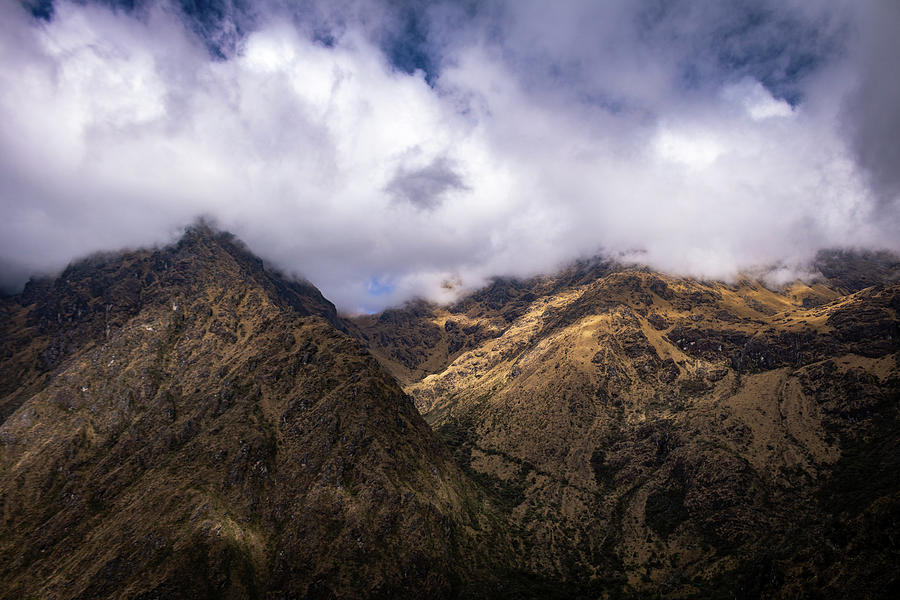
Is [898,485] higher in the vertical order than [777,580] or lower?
higher

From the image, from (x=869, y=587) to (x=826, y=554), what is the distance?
25656mm

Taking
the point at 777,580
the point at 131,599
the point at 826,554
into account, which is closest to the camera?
the point at 826,554

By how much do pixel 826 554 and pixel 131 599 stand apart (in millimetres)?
307874

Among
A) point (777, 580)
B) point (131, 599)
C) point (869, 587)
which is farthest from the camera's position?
point (131, 599)

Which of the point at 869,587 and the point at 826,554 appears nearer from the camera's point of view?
the point at 869,587

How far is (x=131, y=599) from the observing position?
19900 cm

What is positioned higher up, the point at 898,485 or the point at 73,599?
the point at 898,485

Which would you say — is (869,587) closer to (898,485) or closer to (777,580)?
(777,580)

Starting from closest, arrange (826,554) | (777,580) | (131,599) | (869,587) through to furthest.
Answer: (869,587) → (826,554) → (777,580) → (131,599)

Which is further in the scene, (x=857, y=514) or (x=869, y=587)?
(x=857, y=514)

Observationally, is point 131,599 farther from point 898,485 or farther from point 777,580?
point 898,485

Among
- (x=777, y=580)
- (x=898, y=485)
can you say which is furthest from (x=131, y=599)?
(x=898, y=485)

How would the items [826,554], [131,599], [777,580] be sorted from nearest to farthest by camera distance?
1. [826,554]
2. [777,580]
3. [131,599]

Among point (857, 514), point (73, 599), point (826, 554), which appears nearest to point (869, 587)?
point (826, 554)
